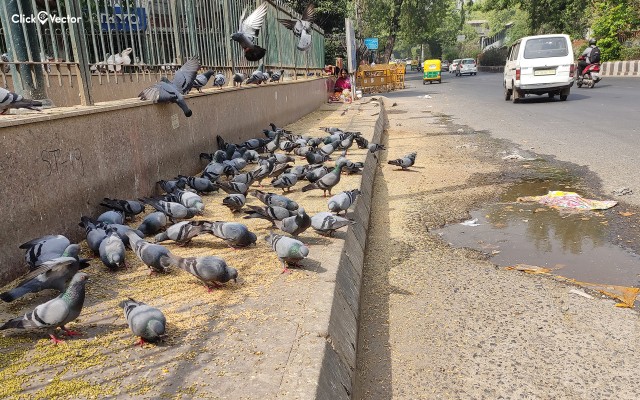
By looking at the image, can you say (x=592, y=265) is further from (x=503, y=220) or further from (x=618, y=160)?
(x=618, y=160)

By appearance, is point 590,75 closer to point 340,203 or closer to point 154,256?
point 340,203

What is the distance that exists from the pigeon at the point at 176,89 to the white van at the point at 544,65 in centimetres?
1211

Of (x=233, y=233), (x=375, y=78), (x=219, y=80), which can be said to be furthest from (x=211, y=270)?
(x=375, y=78)

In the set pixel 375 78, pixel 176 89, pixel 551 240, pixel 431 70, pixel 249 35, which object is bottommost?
pixel 551 240

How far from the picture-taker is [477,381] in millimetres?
2768

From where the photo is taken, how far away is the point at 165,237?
3.94 m

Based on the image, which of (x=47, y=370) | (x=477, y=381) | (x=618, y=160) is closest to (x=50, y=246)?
(x=47, y=370)

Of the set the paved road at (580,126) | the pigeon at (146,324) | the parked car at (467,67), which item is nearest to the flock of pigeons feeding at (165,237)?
the pigeon at (146,324)

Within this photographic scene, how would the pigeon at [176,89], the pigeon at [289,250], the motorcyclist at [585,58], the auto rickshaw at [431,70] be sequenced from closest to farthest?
the pigeon at [289,250]
the pigeon at [176,89]
the motorcyclist at [585,58]
the auto rickshaw at [431,70]

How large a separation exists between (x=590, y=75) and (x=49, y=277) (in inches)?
861

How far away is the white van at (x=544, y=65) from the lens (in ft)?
48.9

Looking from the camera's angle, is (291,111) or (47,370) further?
(291,111)

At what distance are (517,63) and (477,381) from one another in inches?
581

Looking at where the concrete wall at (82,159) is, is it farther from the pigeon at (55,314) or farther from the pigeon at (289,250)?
the pigeon at (289,250)
